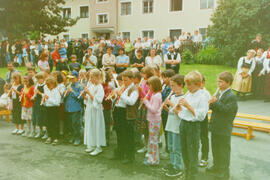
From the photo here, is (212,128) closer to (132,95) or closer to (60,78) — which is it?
(132,95)

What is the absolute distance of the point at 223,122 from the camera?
4.39 meters

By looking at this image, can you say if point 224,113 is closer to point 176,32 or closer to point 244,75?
point 244,75

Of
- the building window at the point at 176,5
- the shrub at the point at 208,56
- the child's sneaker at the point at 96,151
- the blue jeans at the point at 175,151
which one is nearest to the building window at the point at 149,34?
the building window at the point at 176,5

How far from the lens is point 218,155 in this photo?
4.50 meters

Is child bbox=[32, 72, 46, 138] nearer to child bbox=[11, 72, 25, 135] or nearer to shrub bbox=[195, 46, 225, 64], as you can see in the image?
child bbox=[11, 72, 25, 135]

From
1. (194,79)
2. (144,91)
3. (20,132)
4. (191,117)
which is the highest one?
(194,79)

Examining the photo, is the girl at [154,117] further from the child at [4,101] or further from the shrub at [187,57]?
the shrub at [187,57]

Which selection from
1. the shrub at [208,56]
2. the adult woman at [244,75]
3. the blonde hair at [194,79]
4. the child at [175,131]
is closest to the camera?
the blonde hair at [194,79]

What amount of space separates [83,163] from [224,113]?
9.49ft

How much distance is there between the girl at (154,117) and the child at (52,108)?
2521 millimetres

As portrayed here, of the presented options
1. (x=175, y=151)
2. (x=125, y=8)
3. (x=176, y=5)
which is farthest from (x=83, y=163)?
(x=125, y=8)

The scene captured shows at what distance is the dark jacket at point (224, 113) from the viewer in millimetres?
4270

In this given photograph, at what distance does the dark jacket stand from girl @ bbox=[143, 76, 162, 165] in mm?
999

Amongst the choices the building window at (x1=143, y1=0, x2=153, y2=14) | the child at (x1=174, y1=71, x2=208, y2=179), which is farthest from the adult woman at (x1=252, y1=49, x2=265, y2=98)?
the building window at (x1=143, y1=0, x2=153, y2=14)
